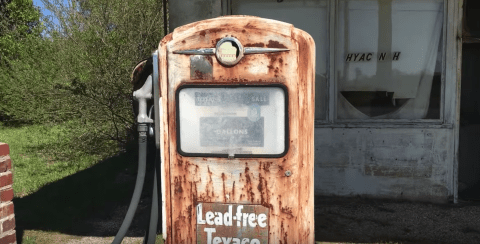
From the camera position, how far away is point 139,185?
285 centimetres

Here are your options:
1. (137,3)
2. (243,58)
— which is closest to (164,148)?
(243,58)

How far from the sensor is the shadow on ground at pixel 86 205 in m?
4.62

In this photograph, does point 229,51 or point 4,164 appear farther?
point 4,164

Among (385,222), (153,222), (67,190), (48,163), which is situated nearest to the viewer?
(153,222)

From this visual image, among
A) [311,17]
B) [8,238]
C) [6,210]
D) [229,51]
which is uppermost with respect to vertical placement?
[311,17]

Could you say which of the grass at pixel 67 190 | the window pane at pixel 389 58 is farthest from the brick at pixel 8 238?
the window pane at pixel 389 58

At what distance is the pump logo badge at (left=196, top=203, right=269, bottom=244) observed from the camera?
8.54 ft

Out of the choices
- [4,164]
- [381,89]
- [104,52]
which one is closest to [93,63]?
[104,52]

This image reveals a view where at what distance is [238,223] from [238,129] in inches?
20.8

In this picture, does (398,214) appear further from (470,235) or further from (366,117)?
(366,117)

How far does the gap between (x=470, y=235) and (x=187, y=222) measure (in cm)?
293

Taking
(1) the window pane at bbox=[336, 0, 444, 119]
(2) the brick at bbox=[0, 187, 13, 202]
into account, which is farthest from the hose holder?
(1) the window pane at bbox=[336, 0, 444, 119]

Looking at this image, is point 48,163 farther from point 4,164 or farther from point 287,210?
point 287,210

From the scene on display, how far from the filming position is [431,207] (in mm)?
5078
